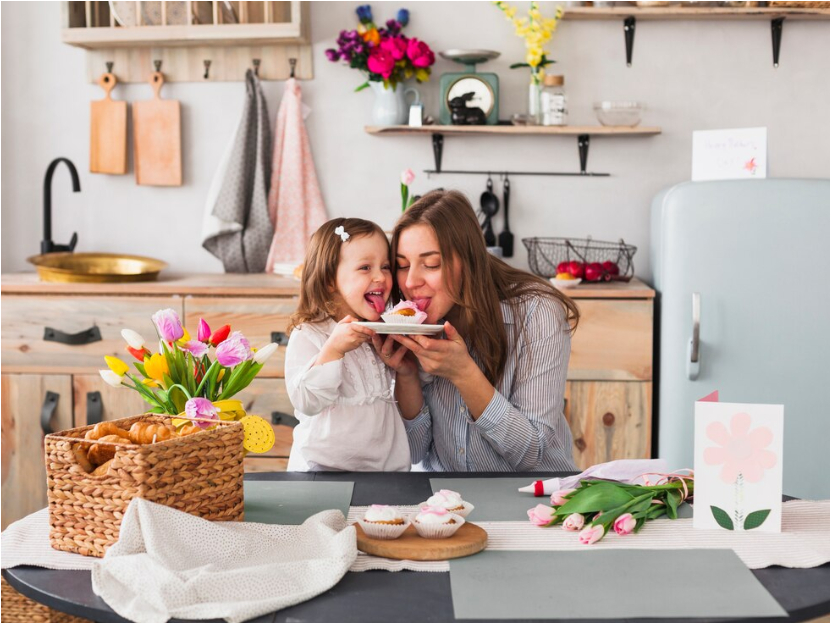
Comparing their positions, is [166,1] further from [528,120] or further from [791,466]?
[791,466]

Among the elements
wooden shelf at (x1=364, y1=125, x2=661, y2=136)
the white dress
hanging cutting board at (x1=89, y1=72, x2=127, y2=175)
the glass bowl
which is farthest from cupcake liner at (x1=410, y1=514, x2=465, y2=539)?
hanging cutting board at (x1=89, y1=72, x2=127, y2=175)

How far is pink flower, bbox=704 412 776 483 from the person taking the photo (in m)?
1.32

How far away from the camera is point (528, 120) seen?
3314 mm

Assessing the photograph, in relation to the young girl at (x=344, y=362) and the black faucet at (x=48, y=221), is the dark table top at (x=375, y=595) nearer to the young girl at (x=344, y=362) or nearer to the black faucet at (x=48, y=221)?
the young girl at (x=344, y=362)

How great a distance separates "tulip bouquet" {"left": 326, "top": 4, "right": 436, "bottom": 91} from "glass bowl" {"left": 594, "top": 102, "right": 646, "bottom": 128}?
644 mm

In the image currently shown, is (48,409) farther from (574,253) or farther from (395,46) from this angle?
(574,253)

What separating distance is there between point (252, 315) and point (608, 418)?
48.9 inches

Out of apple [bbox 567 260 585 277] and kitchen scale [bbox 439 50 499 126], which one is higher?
kitchen scale [bbox 439 50 499 126]

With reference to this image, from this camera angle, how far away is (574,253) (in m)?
3.38

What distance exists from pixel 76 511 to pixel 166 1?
2565mm

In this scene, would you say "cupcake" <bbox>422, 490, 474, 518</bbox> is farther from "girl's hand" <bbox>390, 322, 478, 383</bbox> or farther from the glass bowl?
the glass bowl

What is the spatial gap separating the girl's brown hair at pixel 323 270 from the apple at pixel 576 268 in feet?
4.39

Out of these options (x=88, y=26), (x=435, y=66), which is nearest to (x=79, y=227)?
(x=88, y=26)

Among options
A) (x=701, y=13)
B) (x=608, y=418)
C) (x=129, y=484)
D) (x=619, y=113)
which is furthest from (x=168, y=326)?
(x=701, y=13)
